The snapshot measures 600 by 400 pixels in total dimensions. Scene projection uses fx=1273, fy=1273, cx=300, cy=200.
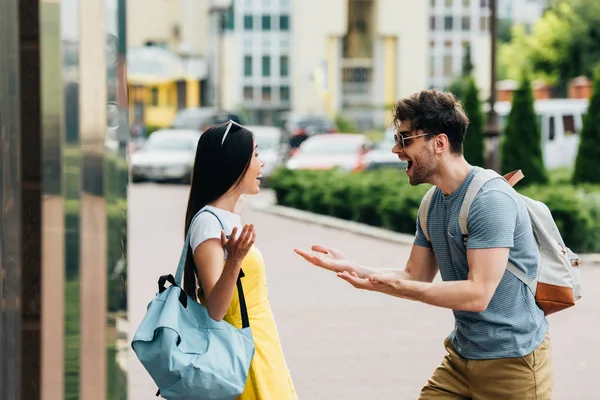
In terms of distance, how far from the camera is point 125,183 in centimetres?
333

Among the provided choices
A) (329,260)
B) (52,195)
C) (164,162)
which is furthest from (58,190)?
(164,162)

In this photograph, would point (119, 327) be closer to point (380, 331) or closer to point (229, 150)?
point (229, 150)

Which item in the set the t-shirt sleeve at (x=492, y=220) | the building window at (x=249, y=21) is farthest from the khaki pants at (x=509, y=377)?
the building window at (x=249, y=21)

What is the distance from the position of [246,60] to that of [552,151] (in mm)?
34920

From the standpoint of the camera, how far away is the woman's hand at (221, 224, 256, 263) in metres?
3.64

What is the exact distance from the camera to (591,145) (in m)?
21.0

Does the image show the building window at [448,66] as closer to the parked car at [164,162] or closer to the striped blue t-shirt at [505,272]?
the parked car at [164,162]

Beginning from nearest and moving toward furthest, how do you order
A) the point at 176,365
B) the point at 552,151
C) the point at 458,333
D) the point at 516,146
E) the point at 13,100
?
1. the point at 13,100
2. the point at 176,365
3. the point at 458,333
4. the point at 516,146
5. the point at 552,151

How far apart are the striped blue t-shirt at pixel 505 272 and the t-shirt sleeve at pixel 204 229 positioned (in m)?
0.68

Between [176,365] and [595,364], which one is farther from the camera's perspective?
[595,364]

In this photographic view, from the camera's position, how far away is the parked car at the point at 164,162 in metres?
32.0

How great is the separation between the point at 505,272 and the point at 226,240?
835 millimetres

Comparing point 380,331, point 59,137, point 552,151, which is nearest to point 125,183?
point 59,137

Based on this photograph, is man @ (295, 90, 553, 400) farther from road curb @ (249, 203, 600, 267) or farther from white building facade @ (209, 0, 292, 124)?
white building facade @ (209, 0, 292, 124)
